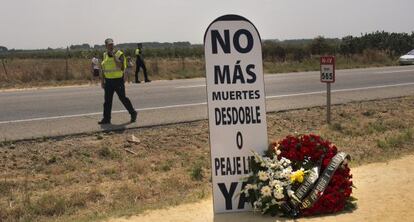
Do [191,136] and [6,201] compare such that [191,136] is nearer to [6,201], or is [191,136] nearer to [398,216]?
[6,201]

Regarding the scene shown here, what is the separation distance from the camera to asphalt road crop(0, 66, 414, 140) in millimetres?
10938

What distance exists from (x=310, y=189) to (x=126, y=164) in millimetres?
3663

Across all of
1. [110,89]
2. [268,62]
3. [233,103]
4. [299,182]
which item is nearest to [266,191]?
[299,182]

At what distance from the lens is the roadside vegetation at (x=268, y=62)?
80.1 feet

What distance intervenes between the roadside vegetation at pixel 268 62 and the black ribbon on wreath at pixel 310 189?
1828 cm

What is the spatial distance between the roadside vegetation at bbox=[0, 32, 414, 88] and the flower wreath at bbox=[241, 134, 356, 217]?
18052mm

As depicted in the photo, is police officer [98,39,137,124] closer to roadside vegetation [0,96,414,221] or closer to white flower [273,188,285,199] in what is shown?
roadside vegetation [0,96,414,221]

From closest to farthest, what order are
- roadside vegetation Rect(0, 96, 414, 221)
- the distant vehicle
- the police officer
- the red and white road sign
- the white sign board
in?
the white sign board < roadside vegetation Rect(0, 96, 414, 221) < the red and white road sign < the police officer < the distant vehicle

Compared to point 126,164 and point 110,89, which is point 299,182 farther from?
point 110,89

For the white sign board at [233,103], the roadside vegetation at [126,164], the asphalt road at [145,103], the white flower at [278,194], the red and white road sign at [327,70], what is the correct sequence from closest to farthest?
the white flower at [278,194], the white sign board at [233,103], the roadside vegetation at [126,164], the red and white road sign at [327,70], the asphalt road at [145,103]

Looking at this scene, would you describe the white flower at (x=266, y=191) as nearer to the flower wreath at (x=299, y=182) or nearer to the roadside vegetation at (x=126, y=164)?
the flower wreath at (x=299, y=182)

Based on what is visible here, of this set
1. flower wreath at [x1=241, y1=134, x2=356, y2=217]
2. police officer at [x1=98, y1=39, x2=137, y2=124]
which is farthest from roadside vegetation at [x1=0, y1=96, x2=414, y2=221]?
flower wreath at [x1=241, y1=134, x2=356, y2=217]

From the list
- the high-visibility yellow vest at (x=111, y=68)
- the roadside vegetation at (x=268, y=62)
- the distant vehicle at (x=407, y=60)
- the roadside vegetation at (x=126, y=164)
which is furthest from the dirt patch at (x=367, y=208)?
the distant vehicle at (x=407, y=60)

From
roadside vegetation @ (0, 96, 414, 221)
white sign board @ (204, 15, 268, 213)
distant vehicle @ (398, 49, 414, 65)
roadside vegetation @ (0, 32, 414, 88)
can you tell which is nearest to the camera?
white sign board @ (204, 15, 268, 213)
